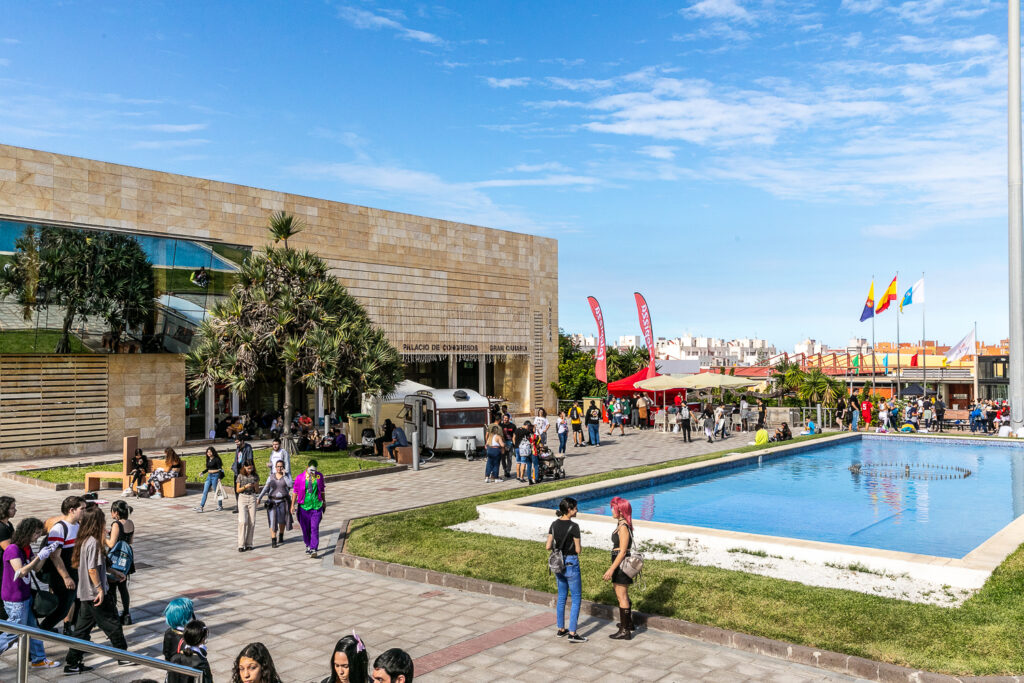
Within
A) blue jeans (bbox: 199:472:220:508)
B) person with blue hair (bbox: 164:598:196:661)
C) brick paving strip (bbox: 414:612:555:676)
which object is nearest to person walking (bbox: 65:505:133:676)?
person with blue hair (bbox: 164:598:196:661)

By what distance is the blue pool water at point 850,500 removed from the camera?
49.2ft

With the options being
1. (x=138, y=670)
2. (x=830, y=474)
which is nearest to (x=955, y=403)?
(x=830, y=474)

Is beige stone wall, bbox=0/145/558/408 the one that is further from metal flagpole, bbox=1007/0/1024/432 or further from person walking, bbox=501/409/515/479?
metal flagpole, bbox=1007/0/1024/432

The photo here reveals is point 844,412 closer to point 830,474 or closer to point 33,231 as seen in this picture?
point 830,474

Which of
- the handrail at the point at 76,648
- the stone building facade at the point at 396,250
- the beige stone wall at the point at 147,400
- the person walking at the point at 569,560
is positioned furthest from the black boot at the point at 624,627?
the stone building facade at the point at 396,250

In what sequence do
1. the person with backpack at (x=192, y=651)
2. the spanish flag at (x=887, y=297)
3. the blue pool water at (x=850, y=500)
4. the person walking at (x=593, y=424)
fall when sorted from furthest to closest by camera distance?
1. the spanish flag at (x=887, y=297)
2. the person walking at (x=593, y=424)
3. the blue pool water at (x=850, y=500)
4. the person with backpack at (x=192, y=651)

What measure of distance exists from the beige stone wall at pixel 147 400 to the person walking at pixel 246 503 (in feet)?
56.3

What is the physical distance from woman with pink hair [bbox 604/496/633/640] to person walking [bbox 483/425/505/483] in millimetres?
11558

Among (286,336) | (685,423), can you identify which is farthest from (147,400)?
(685,423)

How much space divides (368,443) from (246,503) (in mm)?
13705

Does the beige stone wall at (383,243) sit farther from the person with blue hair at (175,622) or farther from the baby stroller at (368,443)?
the person with blue hair at (175,622)

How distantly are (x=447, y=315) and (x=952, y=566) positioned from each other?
32.3m

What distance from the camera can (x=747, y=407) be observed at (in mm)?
34812

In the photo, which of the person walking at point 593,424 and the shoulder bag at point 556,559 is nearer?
the shoulder bag at point 556,559
